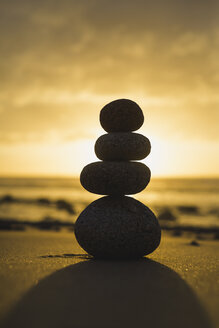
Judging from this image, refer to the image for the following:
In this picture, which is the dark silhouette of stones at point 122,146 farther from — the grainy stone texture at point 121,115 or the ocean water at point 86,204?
the ocean water at point 86,204

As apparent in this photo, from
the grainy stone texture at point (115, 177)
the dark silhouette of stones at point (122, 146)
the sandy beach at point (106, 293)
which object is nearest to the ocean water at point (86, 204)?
the grainy stone texture at point (115, 177)

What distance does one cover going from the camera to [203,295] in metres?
3.76

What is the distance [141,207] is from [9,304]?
134 inches

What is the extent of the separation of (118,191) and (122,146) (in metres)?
0.85

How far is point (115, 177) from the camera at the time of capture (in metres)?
5.94

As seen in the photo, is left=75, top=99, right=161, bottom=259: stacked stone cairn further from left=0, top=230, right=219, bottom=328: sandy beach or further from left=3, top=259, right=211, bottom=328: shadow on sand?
left=3, top=259, right=211, bottom=328: shadow on sand

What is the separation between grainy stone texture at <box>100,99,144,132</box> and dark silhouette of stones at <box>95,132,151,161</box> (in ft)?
0.72

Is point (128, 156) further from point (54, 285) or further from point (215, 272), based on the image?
point (54, 285)

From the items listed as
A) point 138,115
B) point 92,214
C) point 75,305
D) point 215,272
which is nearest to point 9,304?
point 75,305

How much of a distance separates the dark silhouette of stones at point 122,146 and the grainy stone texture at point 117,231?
926 mm

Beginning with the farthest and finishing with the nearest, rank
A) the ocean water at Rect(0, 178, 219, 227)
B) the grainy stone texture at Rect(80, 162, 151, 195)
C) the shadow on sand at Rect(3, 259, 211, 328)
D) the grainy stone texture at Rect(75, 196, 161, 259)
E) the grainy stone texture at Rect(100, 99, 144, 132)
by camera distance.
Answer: the ocean water at Rect(0, 178, 219, 227), the grainy stone texture at Rect(100, 99, 144, 132), the grainy stone texture at Rect(80, 162, 151, 195), the grainy stone texture at Rect(75, 196, 161, 259), the shadow on sand at Rect(3, 259, 211, 328)

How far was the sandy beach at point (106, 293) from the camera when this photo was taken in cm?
296

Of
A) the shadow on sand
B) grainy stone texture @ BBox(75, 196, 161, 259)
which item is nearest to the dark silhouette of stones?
grainy stone texture @ BBox(75, 196, 161, 259)

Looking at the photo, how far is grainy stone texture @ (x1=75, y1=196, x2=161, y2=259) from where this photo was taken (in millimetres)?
5676
